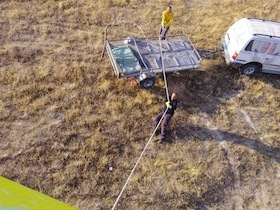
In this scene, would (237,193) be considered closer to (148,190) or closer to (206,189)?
(206,189)

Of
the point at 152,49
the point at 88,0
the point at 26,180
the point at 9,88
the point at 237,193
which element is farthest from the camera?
the point at 88,0

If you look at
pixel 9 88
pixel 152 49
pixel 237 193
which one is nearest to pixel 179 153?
pixel 237 193

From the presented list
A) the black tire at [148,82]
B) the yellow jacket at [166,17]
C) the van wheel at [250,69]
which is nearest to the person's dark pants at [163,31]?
the yellow jacket at [166,17]

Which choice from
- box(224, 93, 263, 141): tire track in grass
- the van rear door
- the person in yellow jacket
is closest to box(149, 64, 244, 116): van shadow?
box(224, 93, 263, 141): tire track in grass

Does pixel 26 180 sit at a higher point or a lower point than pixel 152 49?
lower

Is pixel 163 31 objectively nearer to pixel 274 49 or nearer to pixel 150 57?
pixel 150 57

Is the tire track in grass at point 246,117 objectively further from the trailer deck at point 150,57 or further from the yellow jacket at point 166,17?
the yellow jacket at point 166,17

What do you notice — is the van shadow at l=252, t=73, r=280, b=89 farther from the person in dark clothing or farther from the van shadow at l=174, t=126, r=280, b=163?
the person in dark clothing
